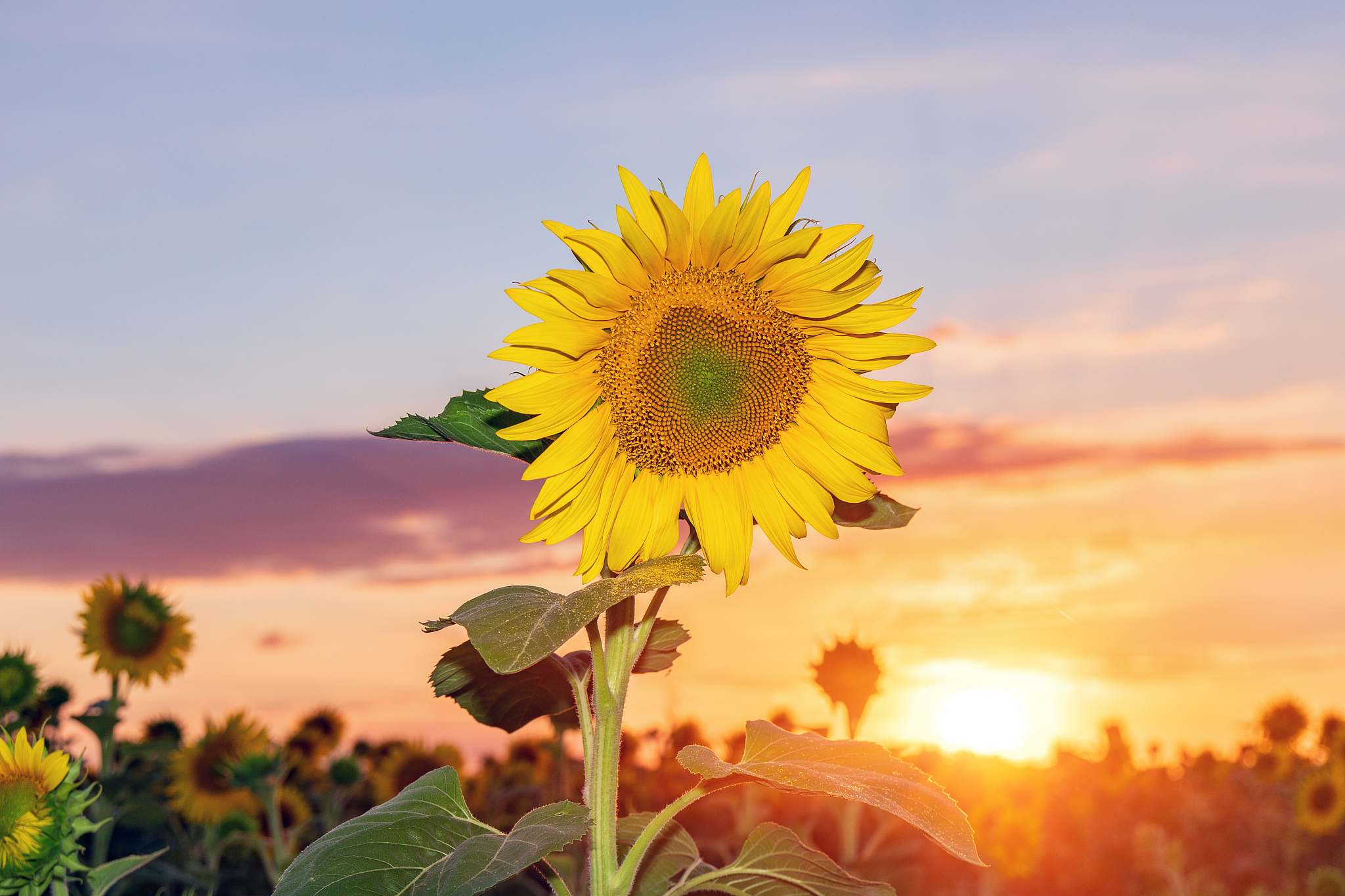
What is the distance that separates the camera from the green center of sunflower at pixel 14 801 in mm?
2338

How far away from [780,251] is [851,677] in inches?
96.2

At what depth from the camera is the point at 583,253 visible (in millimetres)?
2031

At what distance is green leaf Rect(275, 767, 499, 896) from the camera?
1.84 metres

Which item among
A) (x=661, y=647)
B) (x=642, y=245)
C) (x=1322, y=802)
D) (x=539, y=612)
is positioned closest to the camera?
(x=539, y=612)

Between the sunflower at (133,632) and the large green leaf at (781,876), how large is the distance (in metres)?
4.10

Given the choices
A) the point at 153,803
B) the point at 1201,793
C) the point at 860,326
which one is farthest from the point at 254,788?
the point at 1201,793

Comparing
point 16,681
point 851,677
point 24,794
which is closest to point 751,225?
point 24,794

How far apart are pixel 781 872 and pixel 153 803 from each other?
4.26 m

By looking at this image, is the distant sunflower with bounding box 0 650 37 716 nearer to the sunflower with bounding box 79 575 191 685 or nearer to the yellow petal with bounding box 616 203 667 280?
the sunflower with bounding box 79 575 191 685

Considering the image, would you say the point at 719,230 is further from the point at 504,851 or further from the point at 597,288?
the point at 504,851

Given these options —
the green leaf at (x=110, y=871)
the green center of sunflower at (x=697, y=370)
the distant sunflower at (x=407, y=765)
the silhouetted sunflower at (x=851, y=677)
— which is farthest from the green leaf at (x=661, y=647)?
the distant sunflower at (x=407, y=765)

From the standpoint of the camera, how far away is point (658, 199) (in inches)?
78.2

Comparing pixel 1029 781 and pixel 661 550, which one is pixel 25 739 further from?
pixel 1029 781

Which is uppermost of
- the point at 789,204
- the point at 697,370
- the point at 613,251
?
the point at 789,204
